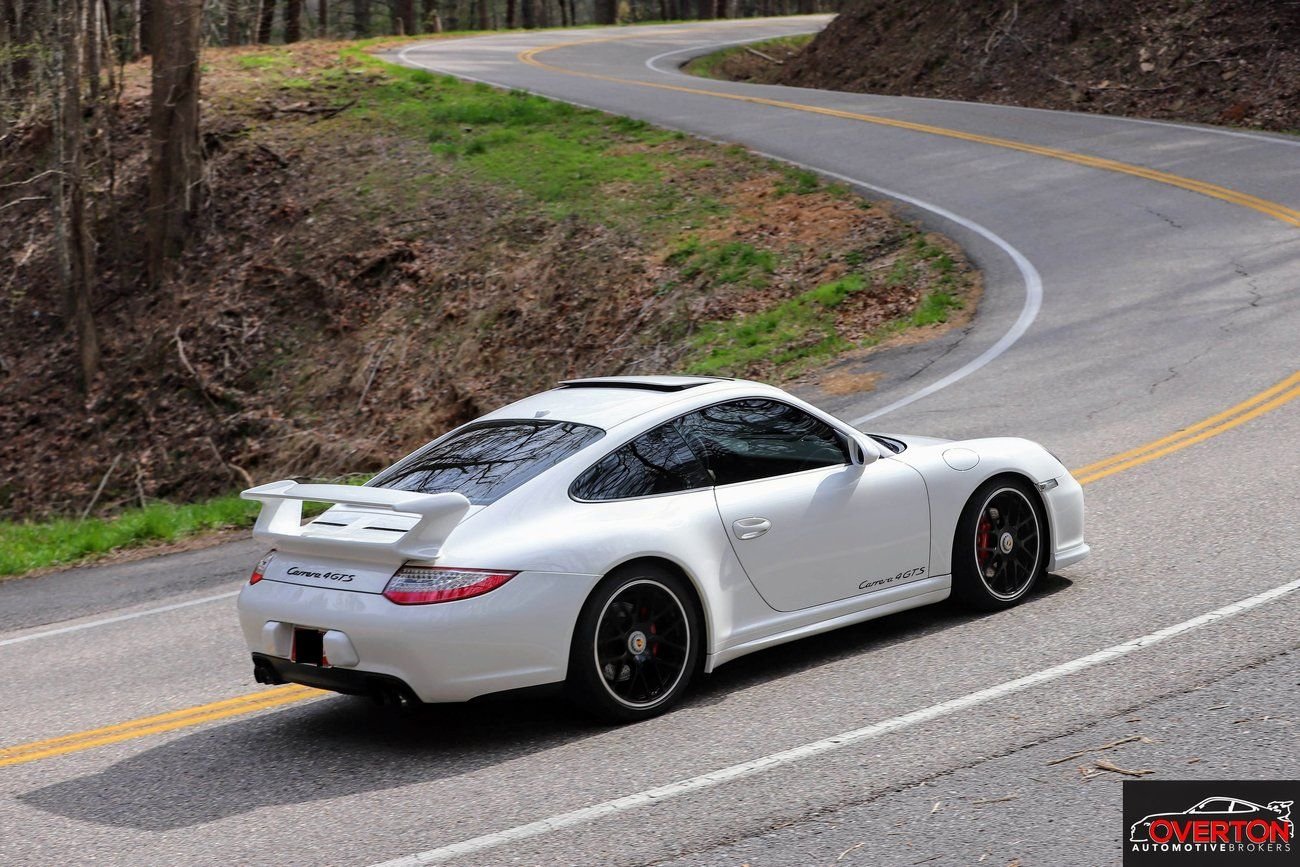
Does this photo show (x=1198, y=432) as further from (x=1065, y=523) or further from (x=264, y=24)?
(x=264, y=24)

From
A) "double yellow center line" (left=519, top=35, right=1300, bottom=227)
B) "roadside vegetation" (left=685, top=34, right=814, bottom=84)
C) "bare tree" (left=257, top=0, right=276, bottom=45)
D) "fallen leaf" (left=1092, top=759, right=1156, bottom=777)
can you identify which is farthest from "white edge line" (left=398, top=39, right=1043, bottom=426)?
"bare tree" (left=257, top=0, right=276, bottom=45)

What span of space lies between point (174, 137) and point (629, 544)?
1963 centimetres

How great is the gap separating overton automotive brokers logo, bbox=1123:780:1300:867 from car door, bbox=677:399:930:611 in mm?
2146

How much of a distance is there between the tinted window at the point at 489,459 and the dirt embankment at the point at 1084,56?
22.6m

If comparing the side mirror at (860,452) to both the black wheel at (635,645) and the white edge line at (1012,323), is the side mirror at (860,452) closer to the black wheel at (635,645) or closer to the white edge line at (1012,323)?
the black wheel at (635,645)

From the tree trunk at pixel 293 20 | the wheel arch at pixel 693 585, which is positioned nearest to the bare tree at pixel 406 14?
the tree trunk at pixel 293 20

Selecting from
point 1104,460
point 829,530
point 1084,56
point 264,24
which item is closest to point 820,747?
point 829,530

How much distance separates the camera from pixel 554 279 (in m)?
19.5

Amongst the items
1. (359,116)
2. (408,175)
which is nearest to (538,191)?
(408,175)

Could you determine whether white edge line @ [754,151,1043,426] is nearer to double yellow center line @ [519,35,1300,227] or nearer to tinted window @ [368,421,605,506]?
double yellow center line @ [519,35,1300,227]

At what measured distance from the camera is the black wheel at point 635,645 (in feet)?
19.0

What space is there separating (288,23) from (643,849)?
41.8 m

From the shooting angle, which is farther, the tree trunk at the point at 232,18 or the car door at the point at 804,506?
the tree trunk at the point at 232,18

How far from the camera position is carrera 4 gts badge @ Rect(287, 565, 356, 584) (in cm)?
586
